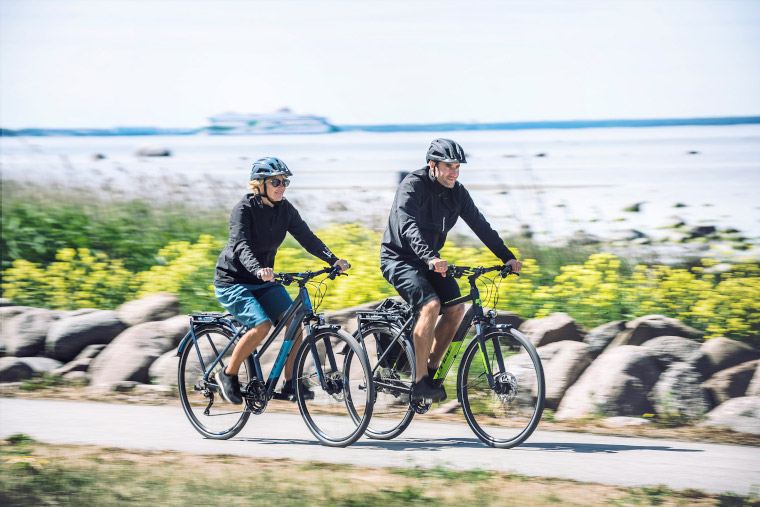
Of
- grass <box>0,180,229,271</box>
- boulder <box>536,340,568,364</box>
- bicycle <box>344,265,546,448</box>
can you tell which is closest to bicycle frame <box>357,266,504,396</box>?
bicycle <box>344,265,546,448</box>

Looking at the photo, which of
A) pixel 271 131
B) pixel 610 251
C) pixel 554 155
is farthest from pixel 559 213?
pixel 271 131

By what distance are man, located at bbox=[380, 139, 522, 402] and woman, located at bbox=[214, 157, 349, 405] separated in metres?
0.47

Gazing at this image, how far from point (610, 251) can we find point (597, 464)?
16.0 ft

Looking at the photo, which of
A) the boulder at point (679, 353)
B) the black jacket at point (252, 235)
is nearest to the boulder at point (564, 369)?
the boulder at point (679, 353)

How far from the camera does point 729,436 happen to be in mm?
6863

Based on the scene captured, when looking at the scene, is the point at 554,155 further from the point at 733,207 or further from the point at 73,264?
the point at 73,264

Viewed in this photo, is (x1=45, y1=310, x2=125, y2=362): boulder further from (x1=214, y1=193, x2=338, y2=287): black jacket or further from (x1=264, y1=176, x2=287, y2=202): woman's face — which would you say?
(x1=264, y1=176, x2=287, y2=202): woman's face

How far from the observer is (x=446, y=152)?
21.5ft

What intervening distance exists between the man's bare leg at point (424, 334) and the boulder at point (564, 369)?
1.54m

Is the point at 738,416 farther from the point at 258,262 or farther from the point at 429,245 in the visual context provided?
the point at 258,262

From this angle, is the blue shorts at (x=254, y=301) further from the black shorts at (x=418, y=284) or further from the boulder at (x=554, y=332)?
the boulder at (x=554, y=332)

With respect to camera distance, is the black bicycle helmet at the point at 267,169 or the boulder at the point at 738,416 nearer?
the black bicycle helmet at the point at 267,169

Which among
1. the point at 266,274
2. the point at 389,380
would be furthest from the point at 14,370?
the point at 389,380

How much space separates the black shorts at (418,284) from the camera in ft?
21.5
